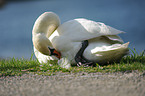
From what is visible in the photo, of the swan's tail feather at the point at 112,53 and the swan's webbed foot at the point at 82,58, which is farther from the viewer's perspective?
the swan's webbed foot at the point at 82,58

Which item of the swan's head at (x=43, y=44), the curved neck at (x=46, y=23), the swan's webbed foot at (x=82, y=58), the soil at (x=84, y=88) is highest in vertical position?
the curved neck at (x=46, y=23)

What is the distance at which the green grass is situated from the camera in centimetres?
398

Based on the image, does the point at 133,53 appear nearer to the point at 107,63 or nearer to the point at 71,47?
the point at 107,63

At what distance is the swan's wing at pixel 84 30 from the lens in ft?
15.0

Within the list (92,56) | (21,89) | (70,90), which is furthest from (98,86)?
(92,56)

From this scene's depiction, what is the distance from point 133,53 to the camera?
5152mm

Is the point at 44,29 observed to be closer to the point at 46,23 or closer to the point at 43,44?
the point at 46,23

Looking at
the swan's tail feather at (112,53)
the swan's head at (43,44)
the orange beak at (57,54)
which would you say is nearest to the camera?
the swan's tail feather at (112,53)

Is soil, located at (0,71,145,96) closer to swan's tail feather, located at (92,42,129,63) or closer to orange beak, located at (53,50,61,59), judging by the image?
swan's tail feather, located at (92,42,129,63)

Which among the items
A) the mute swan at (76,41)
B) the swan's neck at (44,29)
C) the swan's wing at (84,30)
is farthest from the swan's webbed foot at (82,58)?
the swan's neck at (44,29)

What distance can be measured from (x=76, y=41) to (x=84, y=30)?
1.05ft

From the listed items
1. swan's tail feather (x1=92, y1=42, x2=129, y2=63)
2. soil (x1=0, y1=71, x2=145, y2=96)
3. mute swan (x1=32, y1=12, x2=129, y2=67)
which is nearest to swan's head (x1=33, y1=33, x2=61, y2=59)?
mute swan (x1=32, y1=12, x2=129, y2=67)

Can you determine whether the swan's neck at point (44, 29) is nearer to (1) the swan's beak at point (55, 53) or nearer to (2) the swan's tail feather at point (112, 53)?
(1) the swan's beak at point (55, 53)

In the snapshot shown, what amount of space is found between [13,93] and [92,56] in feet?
7.03
